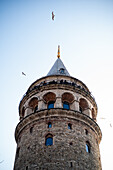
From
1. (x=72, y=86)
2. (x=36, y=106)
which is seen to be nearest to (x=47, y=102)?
(x=36, y=106)

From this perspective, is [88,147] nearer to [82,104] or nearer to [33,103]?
[82,104]

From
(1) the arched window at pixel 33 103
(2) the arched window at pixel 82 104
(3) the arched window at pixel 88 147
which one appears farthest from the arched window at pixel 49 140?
(2) the arched window at pixel 82 104

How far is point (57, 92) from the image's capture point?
24922mm

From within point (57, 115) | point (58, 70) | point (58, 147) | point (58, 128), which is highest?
point (58, 70)

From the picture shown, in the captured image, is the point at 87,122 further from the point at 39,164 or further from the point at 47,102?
the point at 39,164

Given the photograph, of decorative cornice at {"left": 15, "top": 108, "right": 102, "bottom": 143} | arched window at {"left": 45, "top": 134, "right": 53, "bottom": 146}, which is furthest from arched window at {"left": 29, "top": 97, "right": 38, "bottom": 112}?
arched window at {"left": 45, "top": 134, "right": 53, "bottom": 146}

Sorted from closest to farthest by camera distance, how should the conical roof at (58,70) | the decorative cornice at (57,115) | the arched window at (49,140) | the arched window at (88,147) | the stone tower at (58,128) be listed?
the stone tower at (58,128)
the arched window at (49,140)
the arched window at (88,147)
the decorative cornice at (57,115)
the conical roof at (58,70)

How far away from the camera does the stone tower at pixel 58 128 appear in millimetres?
18725

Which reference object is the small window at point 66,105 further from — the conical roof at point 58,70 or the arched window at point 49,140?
the conical roof at point 58,70

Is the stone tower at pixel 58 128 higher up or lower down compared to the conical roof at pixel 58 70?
lower down

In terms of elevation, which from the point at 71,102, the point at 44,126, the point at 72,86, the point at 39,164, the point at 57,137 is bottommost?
the point at 39,164

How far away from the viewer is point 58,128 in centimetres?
2089

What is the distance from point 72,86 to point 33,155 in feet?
31.2

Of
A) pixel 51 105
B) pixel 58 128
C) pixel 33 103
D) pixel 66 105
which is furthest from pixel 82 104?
pixel 58 128
